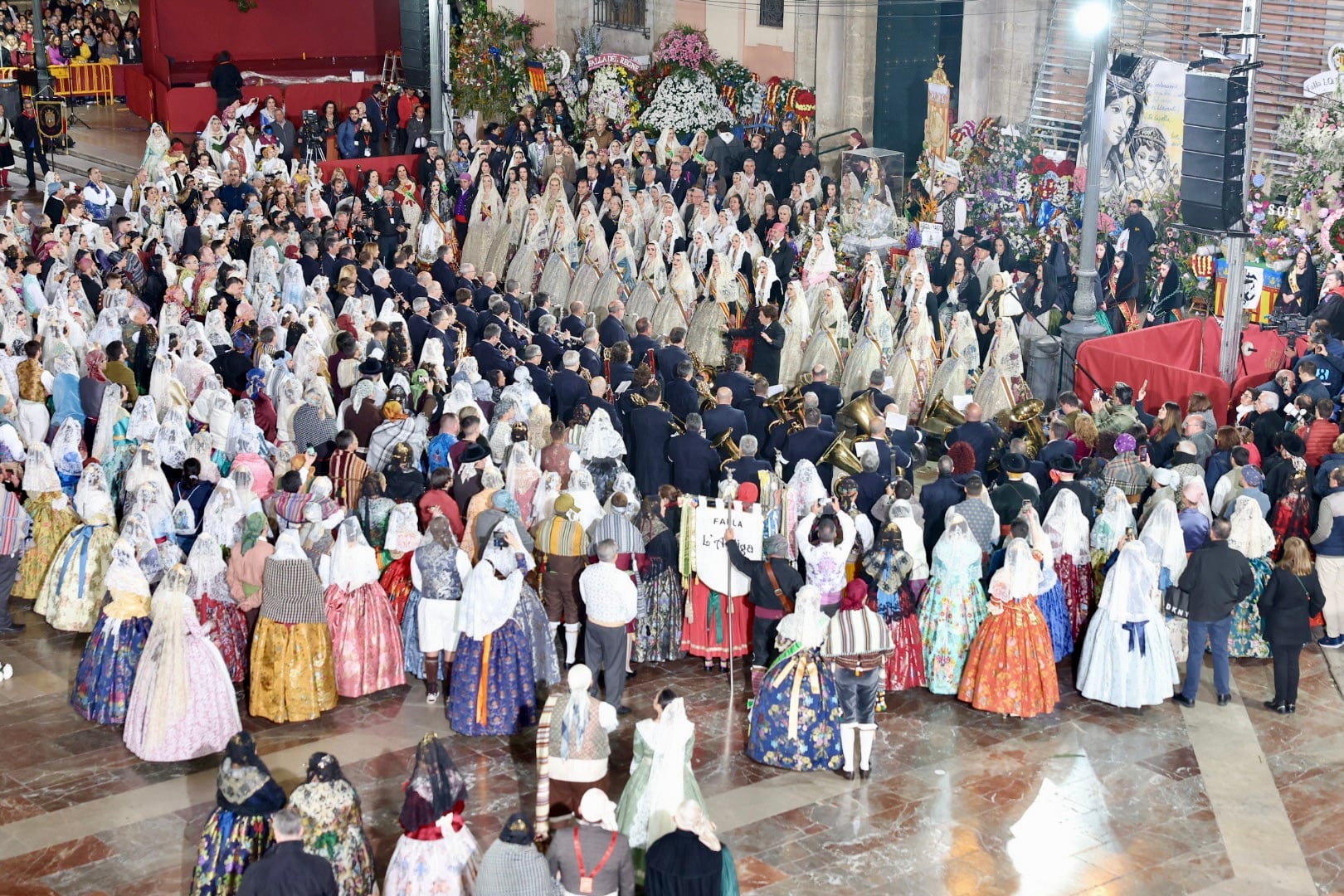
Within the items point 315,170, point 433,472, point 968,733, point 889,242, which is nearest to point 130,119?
point 315,170

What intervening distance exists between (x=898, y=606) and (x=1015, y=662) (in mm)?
841

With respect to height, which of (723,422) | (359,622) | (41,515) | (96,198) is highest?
(96,198)

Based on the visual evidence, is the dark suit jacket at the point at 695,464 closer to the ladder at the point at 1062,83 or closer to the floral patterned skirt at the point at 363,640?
the floral patterned skirt at the point at 363,640

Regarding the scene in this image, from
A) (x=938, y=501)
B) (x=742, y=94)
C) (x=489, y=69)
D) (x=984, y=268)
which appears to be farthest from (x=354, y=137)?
(x=938, y=501)

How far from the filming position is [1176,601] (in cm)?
1165

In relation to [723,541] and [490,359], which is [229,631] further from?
[490,359]

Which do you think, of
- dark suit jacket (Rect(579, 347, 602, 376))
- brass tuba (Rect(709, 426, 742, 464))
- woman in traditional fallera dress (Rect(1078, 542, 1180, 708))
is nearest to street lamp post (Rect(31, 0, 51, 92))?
dark suit jacket (Rect(579, 347, 602, 376))

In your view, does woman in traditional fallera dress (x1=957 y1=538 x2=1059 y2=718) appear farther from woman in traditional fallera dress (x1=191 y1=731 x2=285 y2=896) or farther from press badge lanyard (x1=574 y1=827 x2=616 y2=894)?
woman in traditional fallera dress (x1=191 y1=731 x2=285 y2=896)

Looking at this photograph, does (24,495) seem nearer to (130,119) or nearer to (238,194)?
(238,194)

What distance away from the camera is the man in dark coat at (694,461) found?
13289 mm

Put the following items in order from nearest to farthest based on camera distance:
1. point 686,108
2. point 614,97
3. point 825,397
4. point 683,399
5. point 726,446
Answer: point 726,446 → point 683,399 → point 825,397 → point 686,108 → point 614,97

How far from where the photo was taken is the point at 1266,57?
1919cm

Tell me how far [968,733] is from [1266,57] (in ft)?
36.3

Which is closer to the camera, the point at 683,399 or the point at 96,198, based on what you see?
the point at 683,399
